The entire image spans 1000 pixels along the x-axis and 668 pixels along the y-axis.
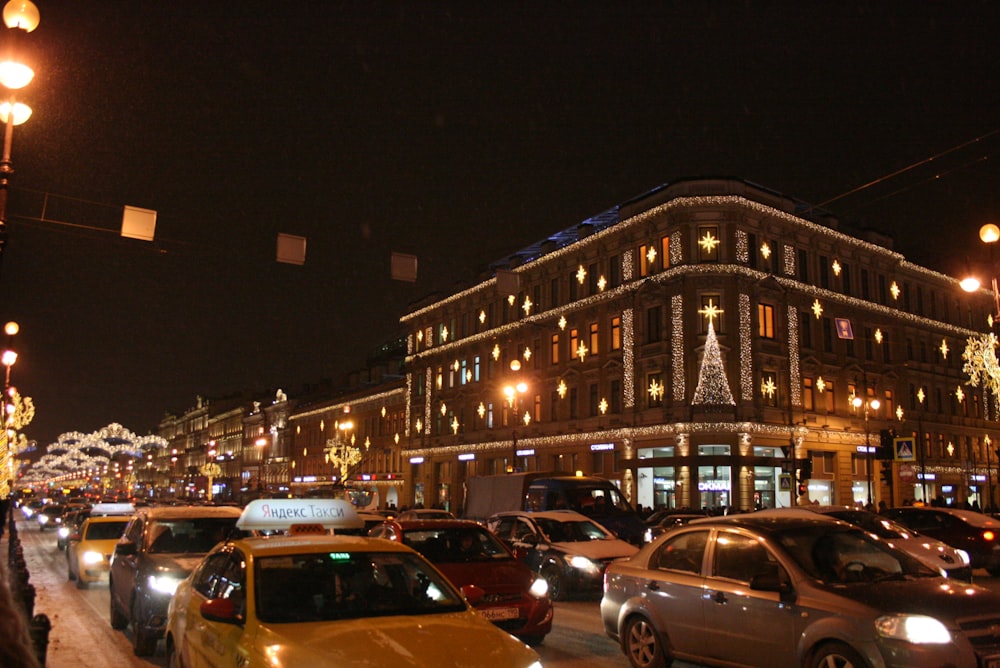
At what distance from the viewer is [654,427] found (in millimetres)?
43438

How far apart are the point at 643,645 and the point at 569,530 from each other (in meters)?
8.55

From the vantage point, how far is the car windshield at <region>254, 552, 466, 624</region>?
6082 millimetres

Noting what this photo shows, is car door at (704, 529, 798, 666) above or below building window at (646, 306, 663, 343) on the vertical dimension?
below

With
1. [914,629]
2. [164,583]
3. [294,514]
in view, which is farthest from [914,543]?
[164,583]

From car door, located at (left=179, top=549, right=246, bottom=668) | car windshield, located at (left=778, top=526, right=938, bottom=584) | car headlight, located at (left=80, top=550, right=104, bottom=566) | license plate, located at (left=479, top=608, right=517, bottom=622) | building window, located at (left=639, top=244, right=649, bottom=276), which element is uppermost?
building window, located at (left=639, top=244, right=649, bottom=276)

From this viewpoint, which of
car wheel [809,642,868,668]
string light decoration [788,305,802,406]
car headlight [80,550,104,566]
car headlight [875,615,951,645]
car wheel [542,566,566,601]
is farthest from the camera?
string light decoration [788,305,802,406]

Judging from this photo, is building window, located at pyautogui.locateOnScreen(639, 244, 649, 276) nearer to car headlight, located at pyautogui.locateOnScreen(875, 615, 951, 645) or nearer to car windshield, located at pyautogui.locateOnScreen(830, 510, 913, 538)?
car windshield, located at pyautogui.locateOnScreen(830, 510, 913, 538)

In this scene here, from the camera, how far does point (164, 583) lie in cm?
1088

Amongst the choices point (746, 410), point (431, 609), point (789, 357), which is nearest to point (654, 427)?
point (746, 410)

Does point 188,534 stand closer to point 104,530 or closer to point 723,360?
point 104,530

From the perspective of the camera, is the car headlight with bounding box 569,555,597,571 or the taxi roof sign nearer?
the taxi roof sign

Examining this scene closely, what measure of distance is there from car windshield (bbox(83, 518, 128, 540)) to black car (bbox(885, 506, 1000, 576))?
18243mm

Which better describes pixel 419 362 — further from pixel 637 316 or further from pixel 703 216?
pixel 703 216

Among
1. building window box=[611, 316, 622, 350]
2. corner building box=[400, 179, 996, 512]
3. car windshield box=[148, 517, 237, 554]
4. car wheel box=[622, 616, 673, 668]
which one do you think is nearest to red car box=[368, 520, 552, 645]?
car wheel box=[622, 616, 673, 668]
